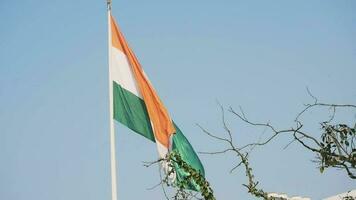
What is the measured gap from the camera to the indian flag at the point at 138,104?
8.56 metres

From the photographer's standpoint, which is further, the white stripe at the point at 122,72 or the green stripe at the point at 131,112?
the white stripe at the point at 122,72

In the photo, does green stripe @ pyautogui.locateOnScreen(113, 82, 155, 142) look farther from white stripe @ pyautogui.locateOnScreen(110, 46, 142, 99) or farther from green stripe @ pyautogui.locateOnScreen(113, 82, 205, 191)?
white stripe @ pyautogui.locateOnScreen(110, 46, 142, 99)

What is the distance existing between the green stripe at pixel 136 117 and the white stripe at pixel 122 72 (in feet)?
0.34

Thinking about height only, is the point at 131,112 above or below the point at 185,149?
above

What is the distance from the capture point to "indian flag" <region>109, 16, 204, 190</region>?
337 inches

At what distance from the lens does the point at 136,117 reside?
8.69 m

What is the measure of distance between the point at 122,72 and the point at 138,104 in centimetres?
69

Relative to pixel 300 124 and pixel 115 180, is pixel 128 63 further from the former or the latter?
pixel 300 124

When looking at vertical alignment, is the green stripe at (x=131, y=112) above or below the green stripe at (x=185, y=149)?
above

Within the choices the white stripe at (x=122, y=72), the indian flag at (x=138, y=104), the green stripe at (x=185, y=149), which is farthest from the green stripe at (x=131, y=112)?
the green stripe at (x=185, y=149)

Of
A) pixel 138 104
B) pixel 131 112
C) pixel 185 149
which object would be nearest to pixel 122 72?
pixel 138 104

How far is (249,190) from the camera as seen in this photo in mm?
4844

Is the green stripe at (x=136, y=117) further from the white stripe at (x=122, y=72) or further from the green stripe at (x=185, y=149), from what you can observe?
the white stripe at (x=122, y=72)

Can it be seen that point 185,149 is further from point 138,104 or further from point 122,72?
point 122,72
